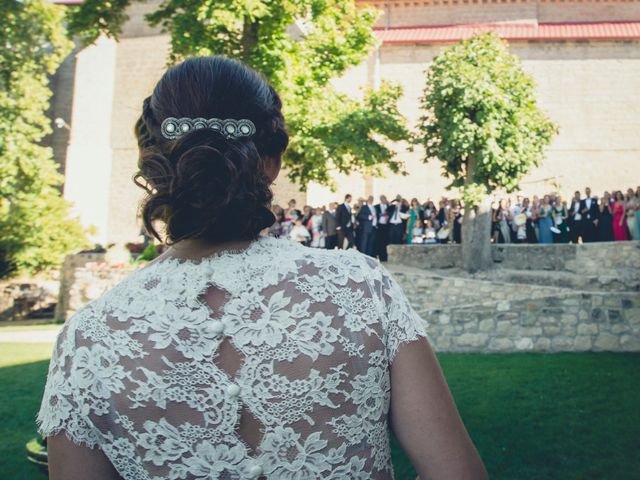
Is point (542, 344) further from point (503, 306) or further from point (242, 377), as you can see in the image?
point (242, 377)

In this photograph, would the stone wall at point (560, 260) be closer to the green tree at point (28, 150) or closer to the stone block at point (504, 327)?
the stone block at point (504, 327)

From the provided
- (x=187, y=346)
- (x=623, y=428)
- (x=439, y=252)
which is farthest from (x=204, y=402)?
(x=439, y=252)

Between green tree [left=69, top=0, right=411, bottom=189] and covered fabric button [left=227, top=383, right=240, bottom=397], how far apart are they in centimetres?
1160

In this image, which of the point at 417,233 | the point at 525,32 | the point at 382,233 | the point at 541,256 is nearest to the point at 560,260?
the point at 541,256

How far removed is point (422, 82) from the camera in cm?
2641

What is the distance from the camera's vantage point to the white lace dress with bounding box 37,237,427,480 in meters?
1.20

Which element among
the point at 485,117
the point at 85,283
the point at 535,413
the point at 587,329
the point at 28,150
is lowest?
the point at 535,413

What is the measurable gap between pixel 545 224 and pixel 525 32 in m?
13.0

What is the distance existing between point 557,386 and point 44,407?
24.7 ft

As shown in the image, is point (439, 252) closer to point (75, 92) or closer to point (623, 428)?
point (623, 428)

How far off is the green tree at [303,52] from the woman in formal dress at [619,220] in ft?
21.7

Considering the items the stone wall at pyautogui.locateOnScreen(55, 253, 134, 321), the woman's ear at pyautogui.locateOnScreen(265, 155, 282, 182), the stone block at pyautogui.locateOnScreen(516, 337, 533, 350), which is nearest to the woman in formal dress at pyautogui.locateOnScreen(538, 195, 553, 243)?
the stone block at pyautogui.locateOnScreen(516, 337, 533, 350)

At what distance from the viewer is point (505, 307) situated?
34.7 feet

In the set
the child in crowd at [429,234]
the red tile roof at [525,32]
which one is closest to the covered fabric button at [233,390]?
the child in crowd at [429,234]
